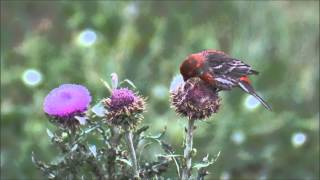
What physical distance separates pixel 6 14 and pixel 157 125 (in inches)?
72.7

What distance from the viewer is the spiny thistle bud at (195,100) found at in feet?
5.79

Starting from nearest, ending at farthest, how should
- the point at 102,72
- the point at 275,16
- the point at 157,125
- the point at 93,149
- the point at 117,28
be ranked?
the point at 93,149 < the point at 157,125 < the point at 102,72 < the point at 117,28 < the point at 275,16

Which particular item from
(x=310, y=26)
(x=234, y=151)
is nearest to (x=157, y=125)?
(x=234, y=151)

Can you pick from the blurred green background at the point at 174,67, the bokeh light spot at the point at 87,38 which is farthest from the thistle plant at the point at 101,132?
the bokeh light spot at the point at 87,38

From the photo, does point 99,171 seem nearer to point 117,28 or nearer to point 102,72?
point 102,72

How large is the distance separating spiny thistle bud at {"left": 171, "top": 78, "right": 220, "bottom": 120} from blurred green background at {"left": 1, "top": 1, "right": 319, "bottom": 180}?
179 cm

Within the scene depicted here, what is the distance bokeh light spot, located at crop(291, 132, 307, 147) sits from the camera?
400 centimetres

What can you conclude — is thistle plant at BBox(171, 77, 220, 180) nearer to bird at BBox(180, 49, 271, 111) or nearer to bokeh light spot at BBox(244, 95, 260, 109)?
bird at BBox(180, 49, 271, 111)

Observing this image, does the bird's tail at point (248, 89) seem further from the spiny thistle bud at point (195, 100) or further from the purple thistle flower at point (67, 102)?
the purple thistle flower at point (67, 102)

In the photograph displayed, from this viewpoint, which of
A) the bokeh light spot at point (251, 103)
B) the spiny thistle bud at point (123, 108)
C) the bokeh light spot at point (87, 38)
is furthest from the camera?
the bokeh light spot at point (87, 38)

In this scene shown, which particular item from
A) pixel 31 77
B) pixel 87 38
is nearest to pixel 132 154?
pixel 31 77

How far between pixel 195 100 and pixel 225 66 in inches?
6.2

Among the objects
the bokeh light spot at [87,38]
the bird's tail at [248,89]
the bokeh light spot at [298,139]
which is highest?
the bird's tail at [248,89]

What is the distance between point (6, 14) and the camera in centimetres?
515
